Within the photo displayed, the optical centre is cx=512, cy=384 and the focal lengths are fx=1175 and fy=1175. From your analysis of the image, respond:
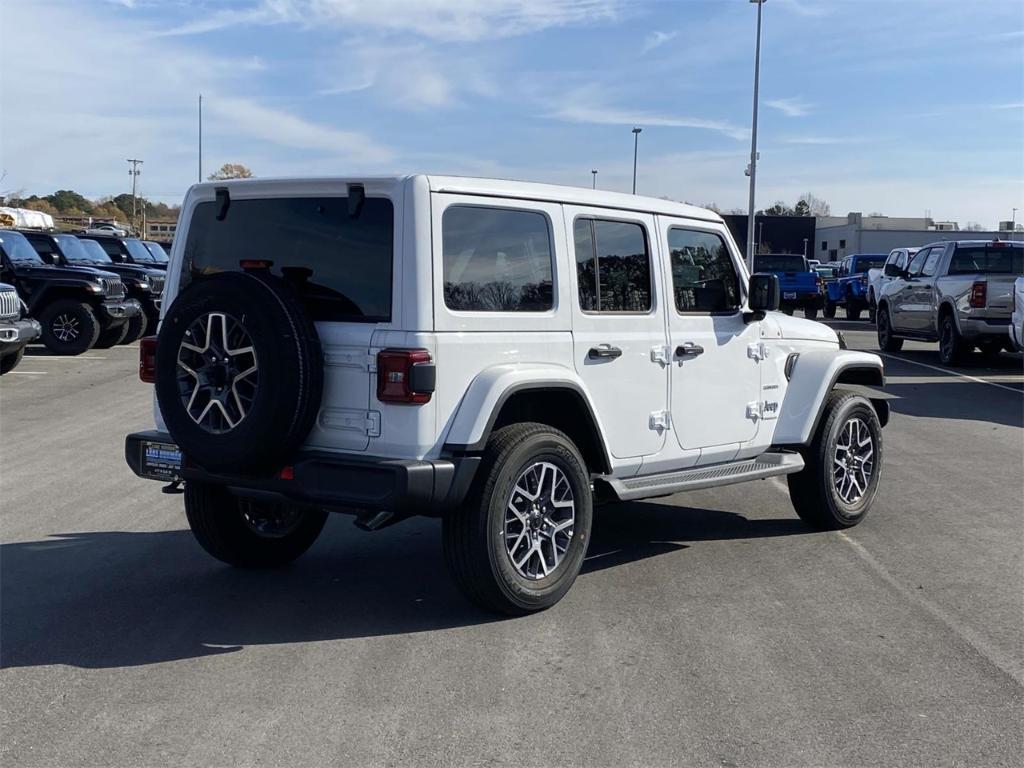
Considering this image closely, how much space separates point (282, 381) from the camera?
5160mm

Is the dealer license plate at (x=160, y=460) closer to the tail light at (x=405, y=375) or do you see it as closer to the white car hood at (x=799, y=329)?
the tail light at (x=405, y=375)

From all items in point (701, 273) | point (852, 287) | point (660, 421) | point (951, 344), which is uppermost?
point (701, 273)

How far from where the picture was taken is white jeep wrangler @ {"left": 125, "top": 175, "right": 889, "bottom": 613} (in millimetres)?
5215

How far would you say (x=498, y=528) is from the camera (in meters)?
5.39

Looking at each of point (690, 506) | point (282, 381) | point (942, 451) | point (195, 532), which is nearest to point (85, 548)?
point (195, 532)

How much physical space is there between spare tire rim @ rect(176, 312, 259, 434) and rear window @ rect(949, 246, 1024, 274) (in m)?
16.3

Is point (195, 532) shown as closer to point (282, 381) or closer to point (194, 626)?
point (194, 626)

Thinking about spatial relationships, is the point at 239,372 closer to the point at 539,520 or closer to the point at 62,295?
the point at 539,520

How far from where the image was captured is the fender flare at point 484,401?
5.29 m

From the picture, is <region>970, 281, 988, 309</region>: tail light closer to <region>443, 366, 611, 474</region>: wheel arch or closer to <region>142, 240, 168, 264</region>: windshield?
<region>443, 366, 611, 474</region>: wheel arch

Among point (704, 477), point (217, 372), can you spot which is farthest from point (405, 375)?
point (704, 477)

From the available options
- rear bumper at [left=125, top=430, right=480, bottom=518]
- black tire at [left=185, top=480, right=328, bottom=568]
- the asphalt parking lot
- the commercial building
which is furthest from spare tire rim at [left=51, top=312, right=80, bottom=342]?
the commercial building

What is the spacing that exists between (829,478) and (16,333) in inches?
440

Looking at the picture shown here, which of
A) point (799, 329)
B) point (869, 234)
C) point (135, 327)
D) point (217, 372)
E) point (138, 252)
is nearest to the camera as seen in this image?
point (217, 372)
